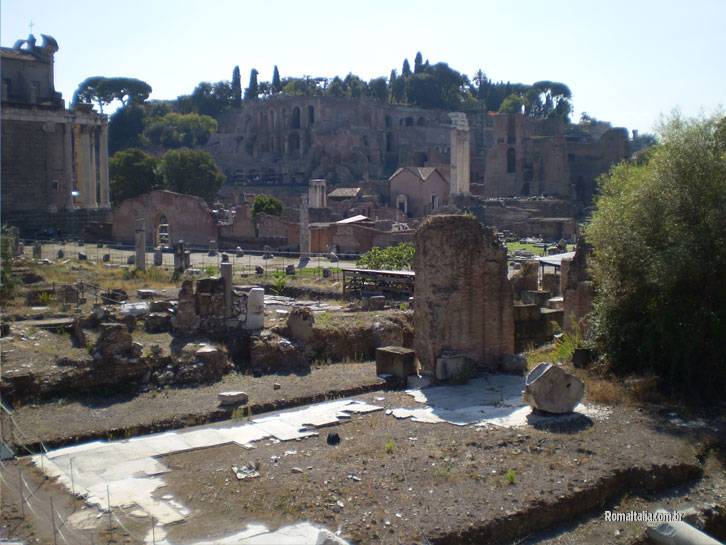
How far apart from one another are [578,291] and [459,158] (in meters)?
41.7

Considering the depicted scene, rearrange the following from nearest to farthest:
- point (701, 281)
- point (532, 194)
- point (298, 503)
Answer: point (298, 503) → point (701, 281) → point (532, 194)

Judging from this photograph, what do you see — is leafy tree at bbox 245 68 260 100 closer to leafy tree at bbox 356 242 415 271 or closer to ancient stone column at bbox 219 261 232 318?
leafy tree at bbox 356 242 415 271

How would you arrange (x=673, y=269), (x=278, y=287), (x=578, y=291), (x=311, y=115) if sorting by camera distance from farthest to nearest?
1. (x=311, y=115)
2. (x=278, y=287)
3. (x=578, y=291)
4. (x=673, y=269)

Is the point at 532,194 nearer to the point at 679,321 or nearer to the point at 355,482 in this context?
the point at 679,321

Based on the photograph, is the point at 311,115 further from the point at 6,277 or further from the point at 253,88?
the point at 6,277

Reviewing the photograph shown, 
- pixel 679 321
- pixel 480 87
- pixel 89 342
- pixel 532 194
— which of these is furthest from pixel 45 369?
pixel 480 87

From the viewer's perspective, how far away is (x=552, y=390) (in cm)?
888

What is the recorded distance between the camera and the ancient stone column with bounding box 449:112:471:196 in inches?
2094

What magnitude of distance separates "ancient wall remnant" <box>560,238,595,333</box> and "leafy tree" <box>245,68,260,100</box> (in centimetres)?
8684

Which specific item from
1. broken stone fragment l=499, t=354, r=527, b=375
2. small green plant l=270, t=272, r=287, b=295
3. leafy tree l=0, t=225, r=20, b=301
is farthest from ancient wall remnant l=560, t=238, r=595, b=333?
leafy tree l=0, t=225, r=20, b=301

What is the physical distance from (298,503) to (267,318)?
29.8 ft

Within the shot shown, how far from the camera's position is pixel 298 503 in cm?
637

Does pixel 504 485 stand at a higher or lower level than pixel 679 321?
lower

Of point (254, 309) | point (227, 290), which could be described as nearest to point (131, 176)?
point (227, 290)
